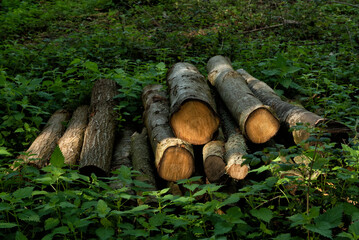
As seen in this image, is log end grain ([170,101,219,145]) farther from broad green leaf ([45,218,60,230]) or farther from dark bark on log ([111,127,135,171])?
broad green leaf ([45,218,60,230])

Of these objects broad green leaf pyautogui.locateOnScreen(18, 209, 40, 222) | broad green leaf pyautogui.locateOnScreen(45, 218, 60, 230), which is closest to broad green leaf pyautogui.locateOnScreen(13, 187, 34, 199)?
broad green leaf pyautogui.locateOnScreen(18, 209, 40, 222)

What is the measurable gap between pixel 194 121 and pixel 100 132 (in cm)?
137

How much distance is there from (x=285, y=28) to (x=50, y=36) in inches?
286

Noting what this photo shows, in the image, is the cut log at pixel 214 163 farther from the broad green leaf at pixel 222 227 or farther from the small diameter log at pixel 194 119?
the broad green leaf at pixel 222 227

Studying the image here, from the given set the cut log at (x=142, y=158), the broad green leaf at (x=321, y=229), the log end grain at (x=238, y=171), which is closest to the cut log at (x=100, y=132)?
the cut log at (x=142, y=158)

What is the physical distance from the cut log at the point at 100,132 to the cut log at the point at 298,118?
220 cm

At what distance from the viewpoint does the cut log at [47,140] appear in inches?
154

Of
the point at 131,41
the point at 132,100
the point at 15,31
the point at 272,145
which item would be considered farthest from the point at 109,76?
the point at 15,31

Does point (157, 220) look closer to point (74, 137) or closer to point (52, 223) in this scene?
point (52, 223)

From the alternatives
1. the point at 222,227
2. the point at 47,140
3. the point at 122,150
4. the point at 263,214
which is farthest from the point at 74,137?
the point at 263,214

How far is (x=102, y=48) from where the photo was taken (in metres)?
7.76

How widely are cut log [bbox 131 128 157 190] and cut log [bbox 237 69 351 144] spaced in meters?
1.67

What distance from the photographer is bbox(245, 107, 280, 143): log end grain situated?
12.0 feet

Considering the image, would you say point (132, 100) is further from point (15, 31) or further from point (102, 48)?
point (15, 31)
